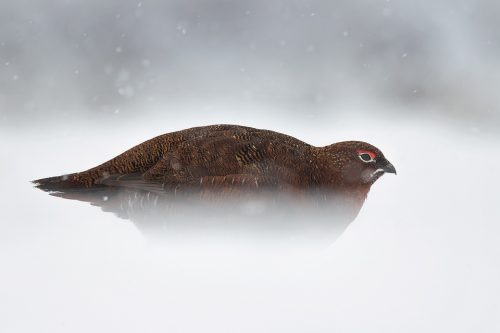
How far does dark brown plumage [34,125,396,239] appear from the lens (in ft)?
14.1

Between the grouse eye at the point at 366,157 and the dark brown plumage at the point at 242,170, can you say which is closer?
the dark brown plumage at the point at 242,170

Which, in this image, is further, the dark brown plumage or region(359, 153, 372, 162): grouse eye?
region(359, 153, 372, 162): grouse eye

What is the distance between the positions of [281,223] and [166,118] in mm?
5859

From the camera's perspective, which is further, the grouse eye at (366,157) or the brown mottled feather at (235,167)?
the grouse eye at (366,157)

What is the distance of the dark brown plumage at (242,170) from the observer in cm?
430

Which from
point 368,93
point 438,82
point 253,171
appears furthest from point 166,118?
point 253,171

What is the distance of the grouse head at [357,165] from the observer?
4.46 metres

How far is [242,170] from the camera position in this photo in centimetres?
434

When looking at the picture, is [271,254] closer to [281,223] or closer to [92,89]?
[281,223]

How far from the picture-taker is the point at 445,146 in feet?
25.5

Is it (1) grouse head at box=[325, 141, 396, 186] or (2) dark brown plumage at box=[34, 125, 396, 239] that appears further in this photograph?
(1) grouse head at box=[325, 141, 396, 186]

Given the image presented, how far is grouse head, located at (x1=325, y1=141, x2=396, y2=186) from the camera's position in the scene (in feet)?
14.6

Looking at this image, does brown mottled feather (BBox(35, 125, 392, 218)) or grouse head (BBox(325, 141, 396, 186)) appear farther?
grouse head (BBox(325, 141, 396, 186))

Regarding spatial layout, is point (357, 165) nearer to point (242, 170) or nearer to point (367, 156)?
point (367, 156)
